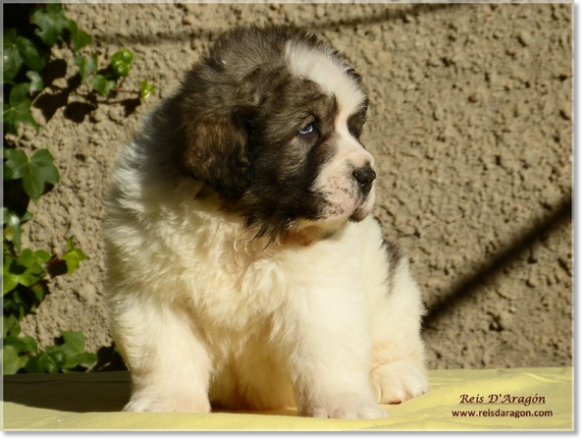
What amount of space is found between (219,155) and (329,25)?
2.47 metres

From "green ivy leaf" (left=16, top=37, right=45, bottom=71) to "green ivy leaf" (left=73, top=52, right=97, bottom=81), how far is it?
0.75 ft

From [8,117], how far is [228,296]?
269 cm

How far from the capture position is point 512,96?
5254 mm

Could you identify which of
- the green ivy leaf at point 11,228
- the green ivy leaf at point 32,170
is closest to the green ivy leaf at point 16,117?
the green ivy leaf at point 32,170

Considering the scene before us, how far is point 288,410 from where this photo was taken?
139 inches

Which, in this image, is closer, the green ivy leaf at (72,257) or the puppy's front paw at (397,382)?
the puppy's front paw at (397,382)

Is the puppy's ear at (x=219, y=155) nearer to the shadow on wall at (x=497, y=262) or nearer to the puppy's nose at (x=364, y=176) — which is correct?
the puppy's nose at (x=364, y=176)

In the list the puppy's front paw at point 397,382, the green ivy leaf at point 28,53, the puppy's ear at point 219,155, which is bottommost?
the puppy's front paw at point 397,382

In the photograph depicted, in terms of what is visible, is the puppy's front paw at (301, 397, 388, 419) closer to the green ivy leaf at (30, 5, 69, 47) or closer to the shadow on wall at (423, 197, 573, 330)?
the shadow on wall at (423, 197, 573, 330)

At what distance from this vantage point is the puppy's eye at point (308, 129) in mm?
3180

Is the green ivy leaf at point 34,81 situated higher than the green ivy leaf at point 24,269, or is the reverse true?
the green ivy leaf at point 34,81

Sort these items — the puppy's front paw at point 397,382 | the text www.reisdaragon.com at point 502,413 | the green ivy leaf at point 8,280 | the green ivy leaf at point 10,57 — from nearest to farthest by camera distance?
the text www.reisdaragon.com at point 502,413 → the puppy's front paw at point 397,382 → the green ivy leaf at point 8,280 → the green ivy leaf at point 10,57

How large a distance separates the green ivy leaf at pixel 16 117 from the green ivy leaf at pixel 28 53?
10.0 inches

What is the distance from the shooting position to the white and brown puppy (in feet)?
10.3
